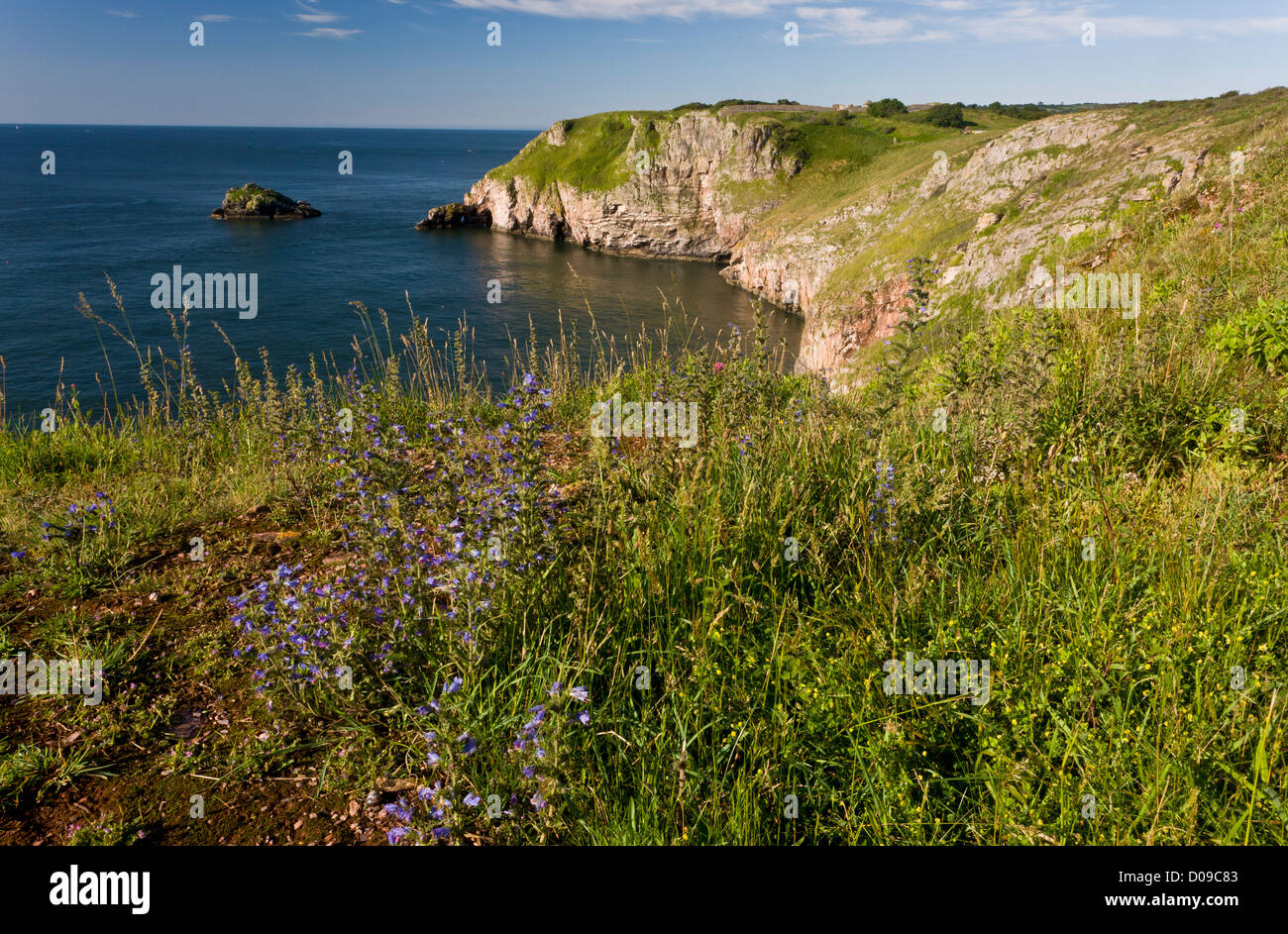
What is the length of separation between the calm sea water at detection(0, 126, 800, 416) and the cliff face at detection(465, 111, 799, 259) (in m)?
3.23

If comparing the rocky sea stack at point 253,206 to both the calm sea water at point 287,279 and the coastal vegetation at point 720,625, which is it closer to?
the calm sea water at point 287,279

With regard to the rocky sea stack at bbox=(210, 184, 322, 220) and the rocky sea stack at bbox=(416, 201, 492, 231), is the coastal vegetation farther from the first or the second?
the rocky sea stack at bbox=(210, 184, 322, 220)

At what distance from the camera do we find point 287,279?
53.9 meters

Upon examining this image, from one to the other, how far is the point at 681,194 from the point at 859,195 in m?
30.5

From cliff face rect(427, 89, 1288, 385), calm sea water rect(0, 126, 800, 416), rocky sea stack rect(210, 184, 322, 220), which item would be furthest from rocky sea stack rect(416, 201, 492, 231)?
rocky sea stack rect(210, 184, 322, 220)

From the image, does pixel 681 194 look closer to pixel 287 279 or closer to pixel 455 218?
pixel 455 218

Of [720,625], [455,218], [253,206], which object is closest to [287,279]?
[455,218]

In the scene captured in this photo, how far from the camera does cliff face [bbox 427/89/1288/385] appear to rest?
1892cm

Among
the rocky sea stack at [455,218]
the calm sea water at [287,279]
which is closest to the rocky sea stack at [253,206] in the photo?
the calm sea water at [287,279]

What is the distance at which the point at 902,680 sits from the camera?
3.00m

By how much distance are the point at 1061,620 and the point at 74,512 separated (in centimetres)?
645

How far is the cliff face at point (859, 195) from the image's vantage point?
1892 cm

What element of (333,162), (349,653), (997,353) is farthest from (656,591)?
(333,162)

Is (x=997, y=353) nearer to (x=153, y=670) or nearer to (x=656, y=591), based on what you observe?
Result: (x=656, y=591)
